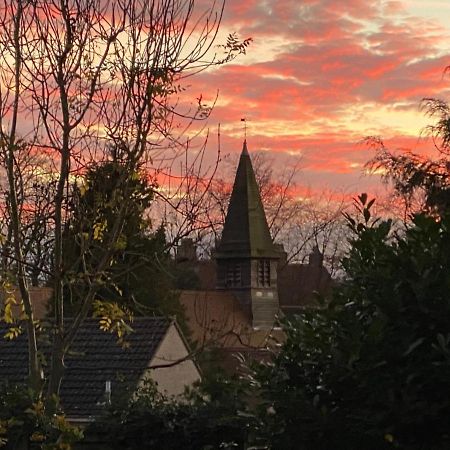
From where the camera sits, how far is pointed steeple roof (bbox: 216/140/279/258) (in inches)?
→ 2014

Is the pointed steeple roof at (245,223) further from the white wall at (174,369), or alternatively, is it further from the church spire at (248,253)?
the white wall at (174,369)

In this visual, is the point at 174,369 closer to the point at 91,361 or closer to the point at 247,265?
the point at 91,361

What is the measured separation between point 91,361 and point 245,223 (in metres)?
33.0

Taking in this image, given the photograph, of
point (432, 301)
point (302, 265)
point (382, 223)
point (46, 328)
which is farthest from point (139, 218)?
point (302, 265)

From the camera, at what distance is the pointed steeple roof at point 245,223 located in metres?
51.2

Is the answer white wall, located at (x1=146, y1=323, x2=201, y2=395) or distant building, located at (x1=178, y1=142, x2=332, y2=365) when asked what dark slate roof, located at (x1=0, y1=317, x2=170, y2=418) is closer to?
white wall, located at (x1=146, y1=323, x2=201, y2=395)

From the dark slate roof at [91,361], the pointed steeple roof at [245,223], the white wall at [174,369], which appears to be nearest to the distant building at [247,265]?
the pointed steeple roof at [245,223]

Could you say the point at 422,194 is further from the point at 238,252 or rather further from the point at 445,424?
the point at 238,252

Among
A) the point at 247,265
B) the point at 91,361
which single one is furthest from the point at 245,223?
the point at 91,361

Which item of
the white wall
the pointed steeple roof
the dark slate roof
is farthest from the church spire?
the dark slate roof

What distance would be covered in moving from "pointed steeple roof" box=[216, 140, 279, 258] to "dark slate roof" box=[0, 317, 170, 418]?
93.7 ft

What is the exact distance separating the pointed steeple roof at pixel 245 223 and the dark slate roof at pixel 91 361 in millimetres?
28556

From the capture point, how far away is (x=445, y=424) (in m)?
6.50

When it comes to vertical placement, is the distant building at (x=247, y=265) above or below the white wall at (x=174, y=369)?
above
